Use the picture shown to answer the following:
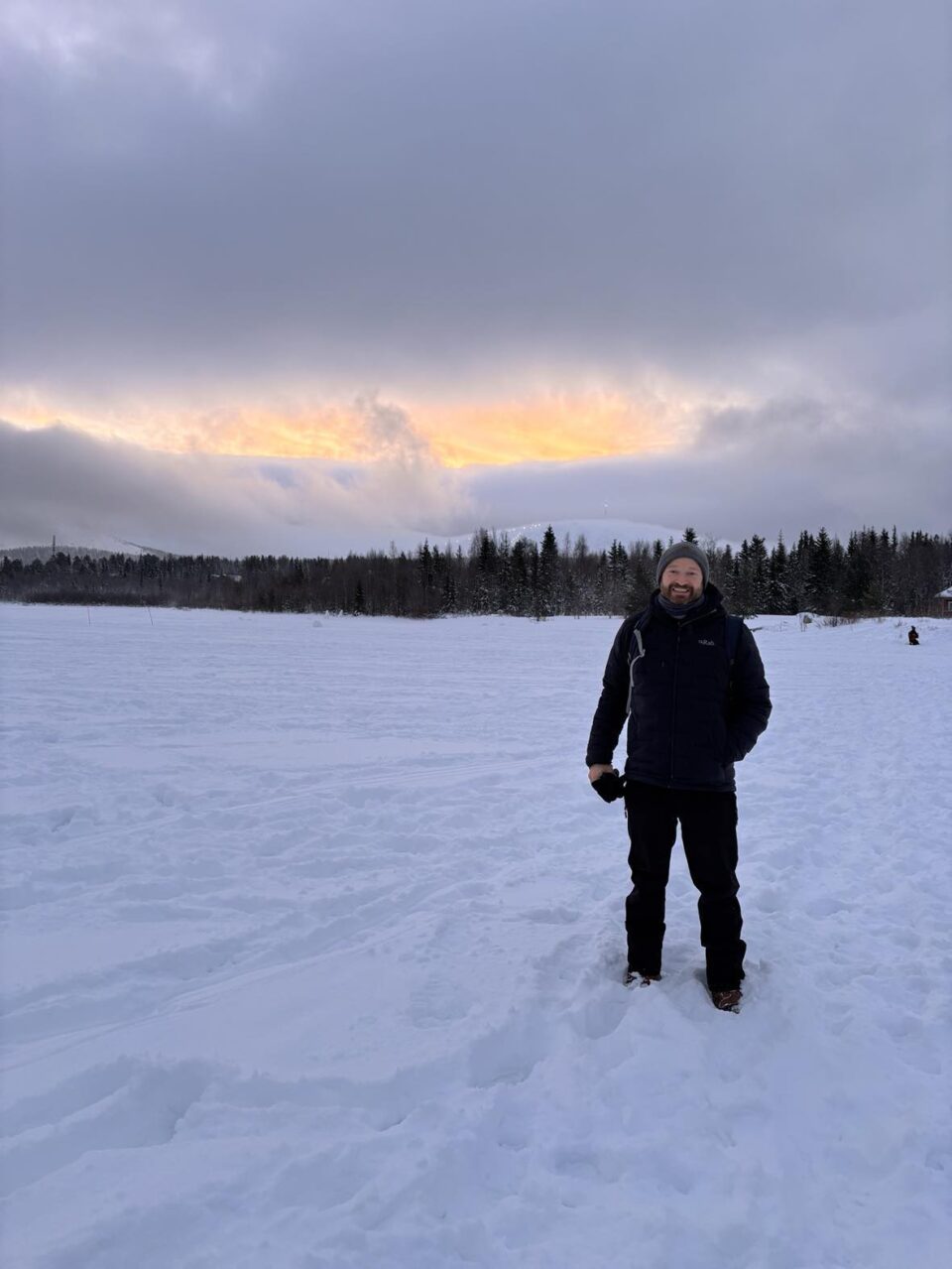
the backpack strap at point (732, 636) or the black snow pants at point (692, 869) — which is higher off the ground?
the backpack strap at point (732, 636)

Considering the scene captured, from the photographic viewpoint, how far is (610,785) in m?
3.42

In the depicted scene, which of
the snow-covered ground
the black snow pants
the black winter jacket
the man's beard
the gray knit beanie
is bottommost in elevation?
the snow-covered ground

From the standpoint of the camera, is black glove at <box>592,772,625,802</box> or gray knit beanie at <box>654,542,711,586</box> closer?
gray knit beanie at <box>654,542,711,586</box>

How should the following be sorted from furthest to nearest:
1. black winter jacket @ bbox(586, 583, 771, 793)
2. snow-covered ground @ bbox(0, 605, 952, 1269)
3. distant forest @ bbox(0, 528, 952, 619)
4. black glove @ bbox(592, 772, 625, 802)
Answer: distant forest @ bbox(0, 528, 952, 619), black glove @ bbox(592, 772, 625, 802), black winter jacket @ bbox(586, 583, 771, 793), snow-covered ground @ bbox(0, 605, 952, 1269)

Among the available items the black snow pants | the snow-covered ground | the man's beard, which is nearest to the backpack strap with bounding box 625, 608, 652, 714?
the man's beard

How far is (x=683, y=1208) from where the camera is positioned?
2.18 m

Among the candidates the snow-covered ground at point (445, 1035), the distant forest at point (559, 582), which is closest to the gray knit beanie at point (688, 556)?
the snow-covered ground at point (445, 1035)

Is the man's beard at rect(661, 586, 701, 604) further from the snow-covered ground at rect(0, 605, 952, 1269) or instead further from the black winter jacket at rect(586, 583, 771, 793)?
the snow-covered ground at rect(0, 605, 952, 1269)

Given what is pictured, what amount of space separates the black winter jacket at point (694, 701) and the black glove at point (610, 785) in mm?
78

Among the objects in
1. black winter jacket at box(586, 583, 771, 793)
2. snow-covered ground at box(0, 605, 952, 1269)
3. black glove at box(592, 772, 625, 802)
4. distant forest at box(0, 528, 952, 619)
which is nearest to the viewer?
snow-covered ground at box(0, 605, 952, 1269)

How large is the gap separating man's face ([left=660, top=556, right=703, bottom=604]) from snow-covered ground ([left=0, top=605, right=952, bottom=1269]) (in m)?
1.97

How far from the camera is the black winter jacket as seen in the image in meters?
3.26

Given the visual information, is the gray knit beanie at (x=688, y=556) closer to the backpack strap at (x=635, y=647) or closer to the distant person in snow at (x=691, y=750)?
the distant person in snow at (x=691, y=750)

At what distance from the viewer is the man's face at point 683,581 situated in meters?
3.30
